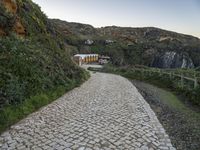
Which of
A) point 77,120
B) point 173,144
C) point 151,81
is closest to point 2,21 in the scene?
point 77,120

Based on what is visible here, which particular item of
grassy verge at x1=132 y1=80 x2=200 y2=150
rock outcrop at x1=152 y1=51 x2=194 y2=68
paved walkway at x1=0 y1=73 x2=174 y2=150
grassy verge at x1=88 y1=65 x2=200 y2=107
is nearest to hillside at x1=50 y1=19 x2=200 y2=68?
rock outcrop at x1=152 y1=51 x2=194 y2=68

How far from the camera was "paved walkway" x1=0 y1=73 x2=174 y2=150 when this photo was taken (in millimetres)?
6438

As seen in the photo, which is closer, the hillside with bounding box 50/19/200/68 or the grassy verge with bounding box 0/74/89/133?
the grassy verge with bounding box 0/74/89/133

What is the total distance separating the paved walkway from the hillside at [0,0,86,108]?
1175 mm

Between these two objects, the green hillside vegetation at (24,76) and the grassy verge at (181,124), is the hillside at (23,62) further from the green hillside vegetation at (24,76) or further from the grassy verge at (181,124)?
the grassy verge at (181,124)

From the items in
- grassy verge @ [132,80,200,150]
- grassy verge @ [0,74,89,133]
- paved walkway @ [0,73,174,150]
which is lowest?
grassy verge @ [132,80,200,150]

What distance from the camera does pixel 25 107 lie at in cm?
945

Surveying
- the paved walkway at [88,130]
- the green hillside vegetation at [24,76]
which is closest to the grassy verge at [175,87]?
the paved walkway at [88,130]

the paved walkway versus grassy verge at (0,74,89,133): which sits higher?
grassy verge at (0,74,89,133)

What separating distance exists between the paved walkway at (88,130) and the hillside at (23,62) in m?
1.17

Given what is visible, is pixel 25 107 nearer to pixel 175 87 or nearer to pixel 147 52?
pixel 175 87

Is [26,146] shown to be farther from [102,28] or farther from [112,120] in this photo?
[102,28]

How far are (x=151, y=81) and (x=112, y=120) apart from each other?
58.0 feet

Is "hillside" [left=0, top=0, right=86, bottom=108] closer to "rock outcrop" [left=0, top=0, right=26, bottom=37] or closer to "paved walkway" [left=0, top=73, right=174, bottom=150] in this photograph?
"rock outcrop" [left=0, top=0, right=26, bottom=37]
